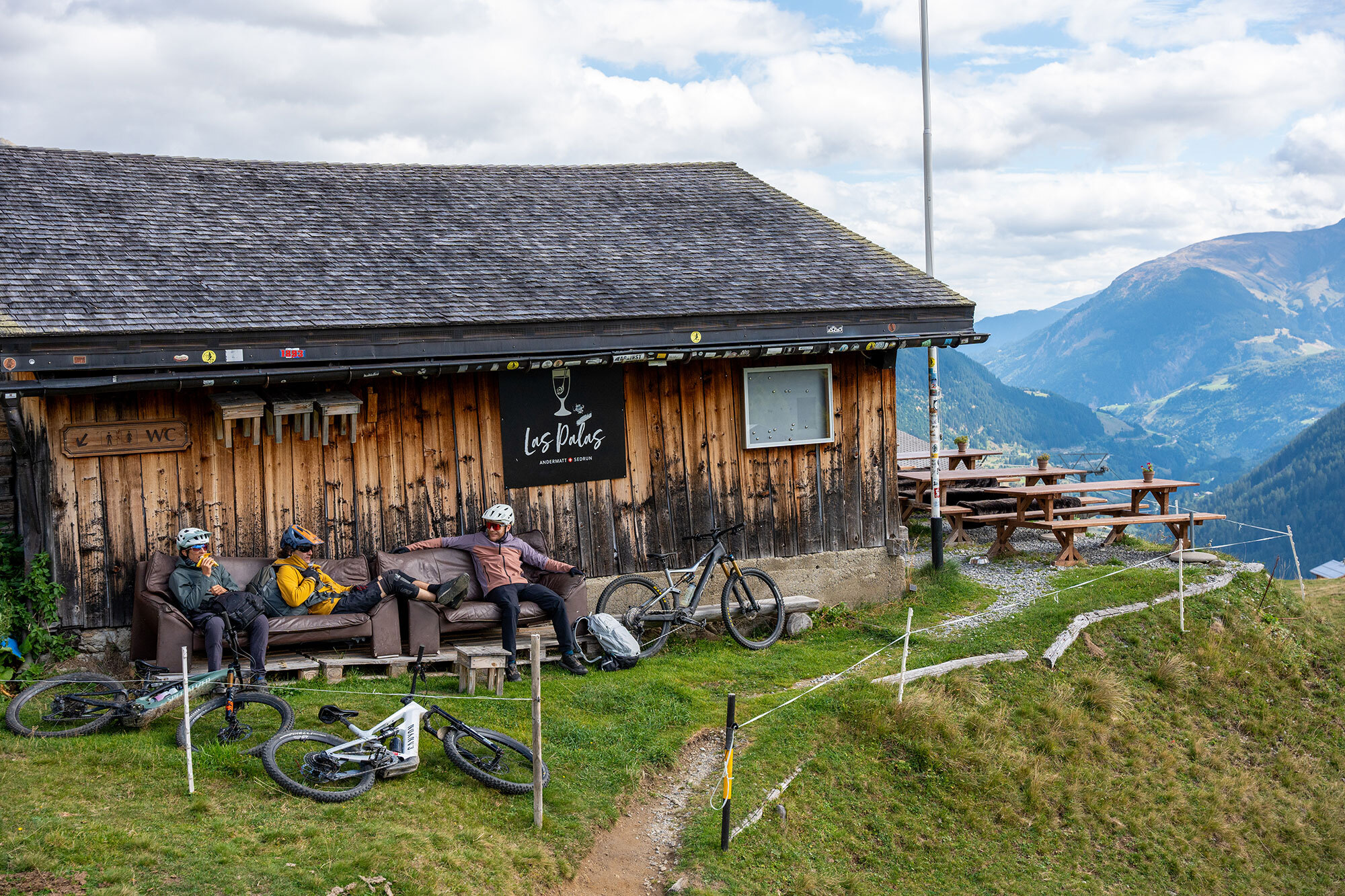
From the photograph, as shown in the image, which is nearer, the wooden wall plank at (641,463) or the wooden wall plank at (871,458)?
the wooden wall plank at (641,463)

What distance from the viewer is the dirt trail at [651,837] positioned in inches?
235

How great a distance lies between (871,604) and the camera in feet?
39.8

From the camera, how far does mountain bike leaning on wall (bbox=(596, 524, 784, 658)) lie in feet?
33.7

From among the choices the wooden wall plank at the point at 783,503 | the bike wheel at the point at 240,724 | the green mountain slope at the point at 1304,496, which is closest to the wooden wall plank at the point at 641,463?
the wooden wall plank at the point at 783,503

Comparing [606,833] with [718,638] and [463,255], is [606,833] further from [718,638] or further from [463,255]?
[463,255]

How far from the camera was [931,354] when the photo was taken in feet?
42.3

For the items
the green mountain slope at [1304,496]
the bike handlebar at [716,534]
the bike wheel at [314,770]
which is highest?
the bike handlebar at [716,534]

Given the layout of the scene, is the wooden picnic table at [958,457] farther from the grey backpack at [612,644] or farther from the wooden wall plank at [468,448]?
the wooden wall plank at [468,448]

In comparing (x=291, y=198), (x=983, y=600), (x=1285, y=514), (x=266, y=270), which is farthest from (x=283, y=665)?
(x=1285, y=514)

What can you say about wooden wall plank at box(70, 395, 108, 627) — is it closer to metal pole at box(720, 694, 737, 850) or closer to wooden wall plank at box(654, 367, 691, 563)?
wooden wall plank at box(654, 367, 691, 563)

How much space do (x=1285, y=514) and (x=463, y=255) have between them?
145m

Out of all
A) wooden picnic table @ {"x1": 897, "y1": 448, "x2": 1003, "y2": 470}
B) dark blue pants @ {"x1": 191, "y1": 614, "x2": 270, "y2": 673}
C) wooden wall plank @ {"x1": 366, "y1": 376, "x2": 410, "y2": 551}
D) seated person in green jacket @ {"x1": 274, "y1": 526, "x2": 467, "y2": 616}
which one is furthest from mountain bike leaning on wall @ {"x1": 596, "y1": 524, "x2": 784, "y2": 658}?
wooden picnic table @ {"x1": 897, "y1": 448, "x2": 1003, "y2": 470}

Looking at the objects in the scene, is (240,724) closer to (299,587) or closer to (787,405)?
(299,587)

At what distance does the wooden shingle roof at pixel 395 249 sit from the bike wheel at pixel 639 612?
2784mm
